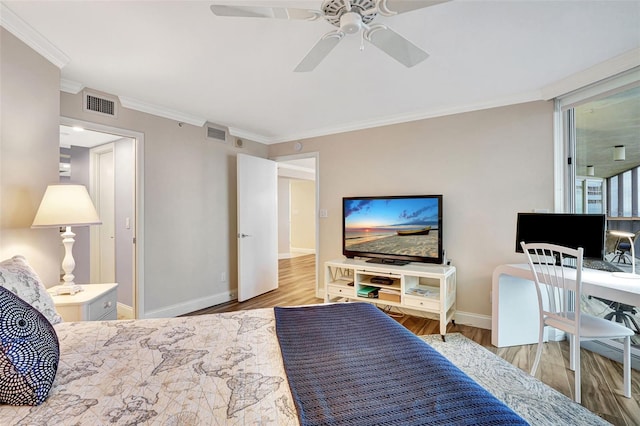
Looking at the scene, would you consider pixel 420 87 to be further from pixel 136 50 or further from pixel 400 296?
pixel 136 50

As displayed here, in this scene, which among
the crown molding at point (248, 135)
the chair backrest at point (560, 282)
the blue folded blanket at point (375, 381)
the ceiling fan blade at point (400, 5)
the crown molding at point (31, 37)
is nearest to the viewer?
the blue folded blanket at point (375, 381)

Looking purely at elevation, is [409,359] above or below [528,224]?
below

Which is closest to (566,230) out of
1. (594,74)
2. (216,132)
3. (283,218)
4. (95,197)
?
(594,74)

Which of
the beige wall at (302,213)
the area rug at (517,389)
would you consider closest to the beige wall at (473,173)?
the area rug at (517,389)

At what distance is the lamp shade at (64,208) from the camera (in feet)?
6.08

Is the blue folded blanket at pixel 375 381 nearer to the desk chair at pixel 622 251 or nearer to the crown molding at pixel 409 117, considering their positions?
the desk chair at pixel 622 251

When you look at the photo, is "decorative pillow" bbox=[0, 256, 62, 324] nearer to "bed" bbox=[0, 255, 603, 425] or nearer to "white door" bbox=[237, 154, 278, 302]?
"bed" bbox=[0, 255, 603, 425]

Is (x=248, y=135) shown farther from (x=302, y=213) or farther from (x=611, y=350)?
(x=302, y=213)

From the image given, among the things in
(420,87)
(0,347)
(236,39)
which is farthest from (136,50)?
(420,87)

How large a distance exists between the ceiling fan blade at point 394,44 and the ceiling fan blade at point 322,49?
0.57ft

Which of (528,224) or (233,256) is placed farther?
(233,256)

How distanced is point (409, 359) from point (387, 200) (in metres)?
2.44

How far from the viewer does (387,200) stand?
3434 mm

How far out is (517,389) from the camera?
2.01 m
